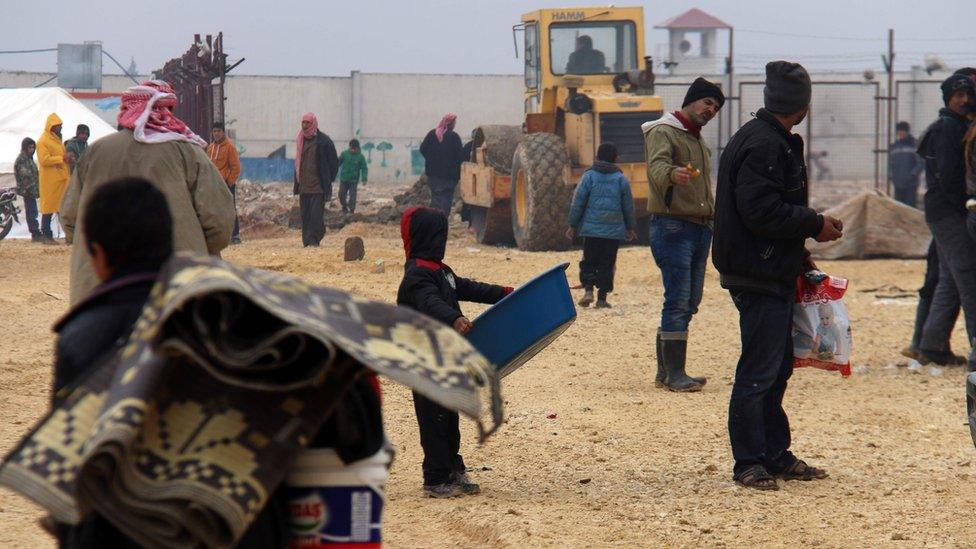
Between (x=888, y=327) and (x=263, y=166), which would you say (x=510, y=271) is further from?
(x=263, y=166)

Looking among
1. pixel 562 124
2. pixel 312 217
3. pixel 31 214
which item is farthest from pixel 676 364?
pixel 31 214

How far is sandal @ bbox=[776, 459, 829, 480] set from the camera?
6.39 m

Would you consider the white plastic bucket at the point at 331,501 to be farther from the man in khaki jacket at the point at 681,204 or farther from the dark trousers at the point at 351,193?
the dark trousers at the point at 351,193

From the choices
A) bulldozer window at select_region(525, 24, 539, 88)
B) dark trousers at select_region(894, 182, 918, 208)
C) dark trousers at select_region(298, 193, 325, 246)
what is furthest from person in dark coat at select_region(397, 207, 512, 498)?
dark trousers at select_region(894, 182, 918, 208)

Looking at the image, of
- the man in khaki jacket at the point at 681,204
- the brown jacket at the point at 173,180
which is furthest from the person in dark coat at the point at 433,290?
the man in khaki jacket at the point at 681,204

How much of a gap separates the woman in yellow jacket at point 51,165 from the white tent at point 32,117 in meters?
3.30

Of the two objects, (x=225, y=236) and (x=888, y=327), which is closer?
(x=225, y=236)

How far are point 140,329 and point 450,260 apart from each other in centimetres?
1576

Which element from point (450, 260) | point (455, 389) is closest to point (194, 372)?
point (455, 389)

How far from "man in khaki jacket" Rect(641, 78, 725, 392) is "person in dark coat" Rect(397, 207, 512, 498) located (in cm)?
295

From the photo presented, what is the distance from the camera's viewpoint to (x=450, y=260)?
1831 cm

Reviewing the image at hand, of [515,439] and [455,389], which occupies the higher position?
[455,389]

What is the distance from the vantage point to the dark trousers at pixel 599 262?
1305cm

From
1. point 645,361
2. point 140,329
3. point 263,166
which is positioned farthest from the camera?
point 263,166
